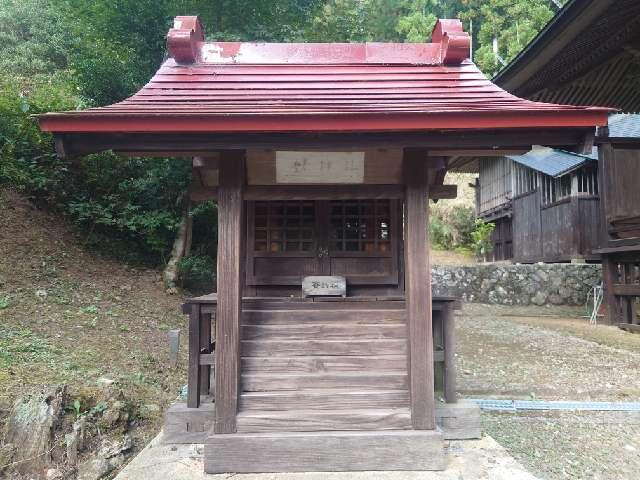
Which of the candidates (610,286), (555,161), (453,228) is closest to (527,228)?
(555,161)

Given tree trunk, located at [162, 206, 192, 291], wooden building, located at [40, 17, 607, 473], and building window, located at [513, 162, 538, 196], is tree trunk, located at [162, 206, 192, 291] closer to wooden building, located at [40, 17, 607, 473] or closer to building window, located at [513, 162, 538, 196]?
wooden building, located at [40, 17, 607, 473]

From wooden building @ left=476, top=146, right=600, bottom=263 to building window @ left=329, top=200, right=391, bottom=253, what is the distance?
9.29 m

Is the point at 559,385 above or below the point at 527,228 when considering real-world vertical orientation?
below

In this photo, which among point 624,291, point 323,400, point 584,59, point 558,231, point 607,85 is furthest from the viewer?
point 558,231

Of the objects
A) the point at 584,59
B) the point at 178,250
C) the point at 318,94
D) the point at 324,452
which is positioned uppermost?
the point at 584,59

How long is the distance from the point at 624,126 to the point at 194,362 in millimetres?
15099

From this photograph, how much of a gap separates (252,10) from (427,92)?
Answer: 734cm

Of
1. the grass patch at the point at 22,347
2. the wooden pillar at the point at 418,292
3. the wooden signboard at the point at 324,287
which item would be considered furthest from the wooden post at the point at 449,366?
the grass patch at the point at 22,347

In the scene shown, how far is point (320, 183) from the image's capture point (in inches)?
160

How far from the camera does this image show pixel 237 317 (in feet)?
12.0

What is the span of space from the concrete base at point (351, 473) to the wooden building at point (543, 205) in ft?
35.5

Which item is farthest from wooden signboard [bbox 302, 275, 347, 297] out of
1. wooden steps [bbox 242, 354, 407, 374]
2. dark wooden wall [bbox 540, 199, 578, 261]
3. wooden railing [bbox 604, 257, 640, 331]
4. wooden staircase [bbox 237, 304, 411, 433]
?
dark wooden wall [bbox 540, 199, 578, 261]

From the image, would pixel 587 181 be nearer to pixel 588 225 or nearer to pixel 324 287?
pixel 588 225

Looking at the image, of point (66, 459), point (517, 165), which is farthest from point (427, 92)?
point (517, 165)
